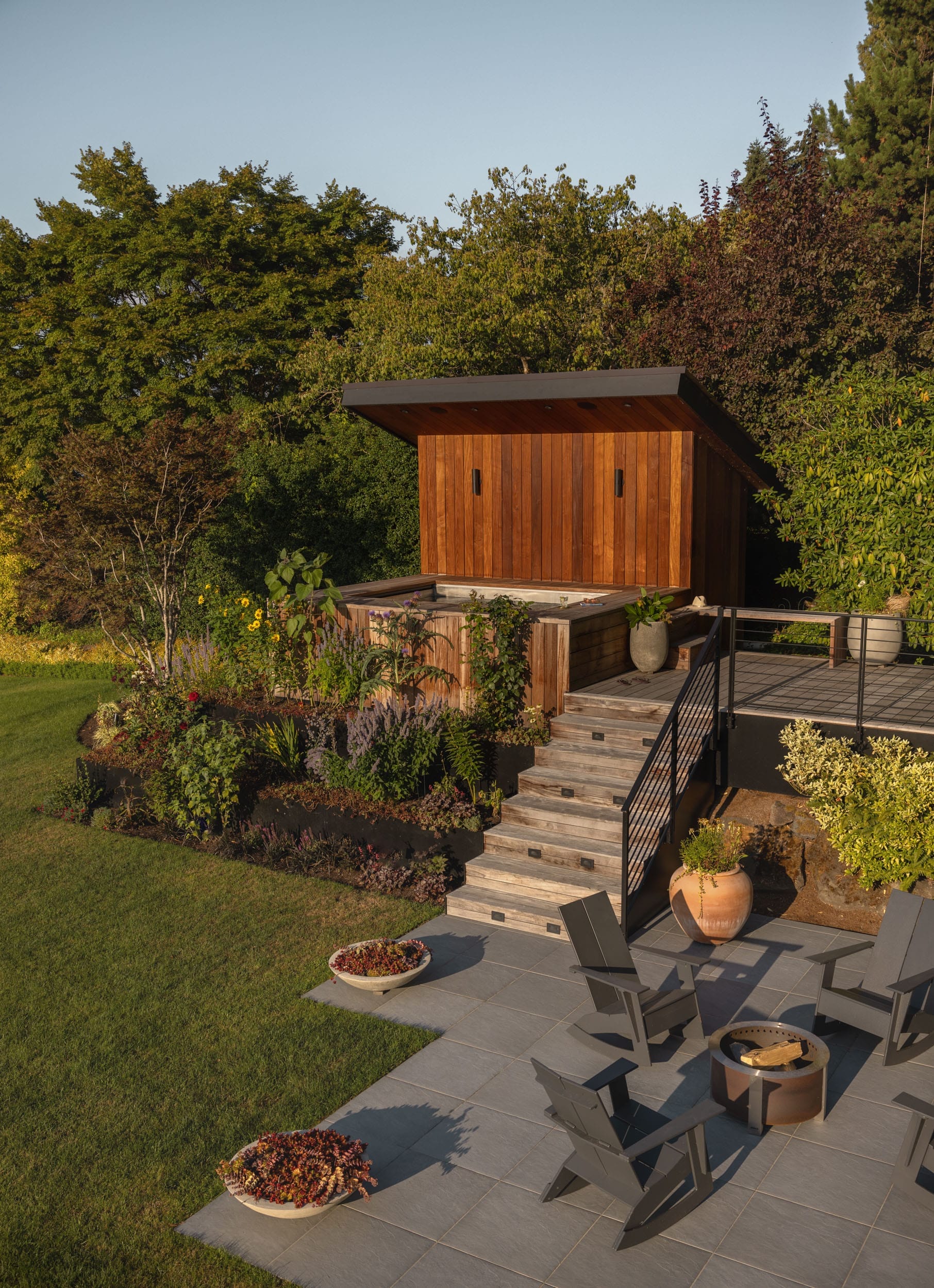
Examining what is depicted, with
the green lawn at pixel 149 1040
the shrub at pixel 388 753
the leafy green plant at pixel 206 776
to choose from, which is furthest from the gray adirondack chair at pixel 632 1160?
the leafy green plant at pixel 206 776

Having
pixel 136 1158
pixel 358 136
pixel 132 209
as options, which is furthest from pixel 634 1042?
pixel 132 209

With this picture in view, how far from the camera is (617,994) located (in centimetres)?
633

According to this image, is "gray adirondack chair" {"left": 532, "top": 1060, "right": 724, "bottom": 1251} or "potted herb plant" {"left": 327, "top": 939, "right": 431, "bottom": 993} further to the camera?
"potted herb plant" {"left": 327, "top": 939, "right": 431, "bottom": 993}

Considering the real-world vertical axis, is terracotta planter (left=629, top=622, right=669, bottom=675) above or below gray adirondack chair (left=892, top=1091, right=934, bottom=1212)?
above

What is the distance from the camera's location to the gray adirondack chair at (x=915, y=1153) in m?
4.80

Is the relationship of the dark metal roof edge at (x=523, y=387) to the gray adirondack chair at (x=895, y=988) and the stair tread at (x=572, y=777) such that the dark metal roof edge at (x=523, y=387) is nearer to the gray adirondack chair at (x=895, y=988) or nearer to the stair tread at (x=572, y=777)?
the stair tread at (x=572, y=777)

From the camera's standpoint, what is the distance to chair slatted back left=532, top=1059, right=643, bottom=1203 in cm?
453

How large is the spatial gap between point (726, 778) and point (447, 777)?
8.24 ft

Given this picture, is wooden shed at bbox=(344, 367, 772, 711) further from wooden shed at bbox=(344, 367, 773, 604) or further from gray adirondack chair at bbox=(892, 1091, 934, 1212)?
gray adirondack chair at bbox=(892, 1091, 934, 1212)

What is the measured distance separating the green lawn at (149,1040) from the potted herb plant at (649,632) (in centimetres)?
381

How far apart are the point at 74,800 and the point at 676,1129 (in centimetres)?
829

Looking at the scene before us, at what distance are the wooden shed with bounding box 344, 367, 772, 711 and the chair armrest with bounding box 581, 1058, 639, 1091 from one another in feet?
16.5

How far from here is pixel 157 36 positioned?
38.2ft

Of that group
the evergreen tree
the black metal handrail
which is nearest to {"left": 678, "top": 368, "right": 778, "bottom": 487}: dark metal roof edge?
the black metal handrail
